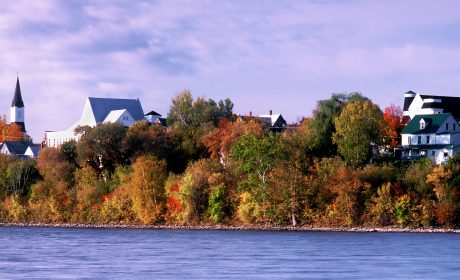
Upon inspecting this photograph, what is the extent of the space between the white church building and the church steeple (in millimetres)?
37735

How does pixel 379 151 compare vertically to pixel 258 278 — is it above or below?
above

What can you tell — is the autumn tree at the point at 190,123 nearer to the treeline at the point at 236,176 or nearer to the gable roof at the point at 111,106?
the treeline at the point at 236,176

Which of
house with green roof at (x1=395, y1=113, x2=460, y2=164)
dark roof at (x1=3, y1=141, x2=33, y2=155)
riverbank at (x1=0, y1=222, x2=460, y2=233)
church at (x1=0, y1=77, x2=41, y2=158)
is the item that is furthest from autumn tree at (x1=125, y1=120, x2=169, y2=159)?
dark roof at (x1=3, y1=141, x2=33, y2=155)

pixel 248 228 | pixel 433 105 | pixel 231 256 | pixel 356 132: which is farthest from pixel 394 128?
pixel 231 256

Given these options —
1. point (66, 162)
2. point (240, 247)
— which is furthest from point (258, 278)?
point (66, 162)

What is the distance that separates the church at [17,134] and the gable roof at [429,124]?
52.6 metres

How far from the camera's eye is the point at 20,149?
426ft

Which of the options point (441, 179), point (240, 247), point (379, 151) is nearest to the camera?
point (240, 247)

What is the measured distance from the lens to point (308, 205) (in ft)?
256

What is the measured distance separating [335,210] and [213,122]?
30316mm

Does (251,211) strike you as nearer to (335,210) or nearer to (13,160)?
(335,210)

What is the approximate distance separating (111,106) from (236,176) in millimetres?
43356

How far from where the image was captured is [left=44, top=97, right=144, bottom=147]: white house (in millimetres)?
119250

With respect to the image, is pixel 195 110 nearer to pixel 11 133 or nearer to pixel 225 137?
pixel 225 137
